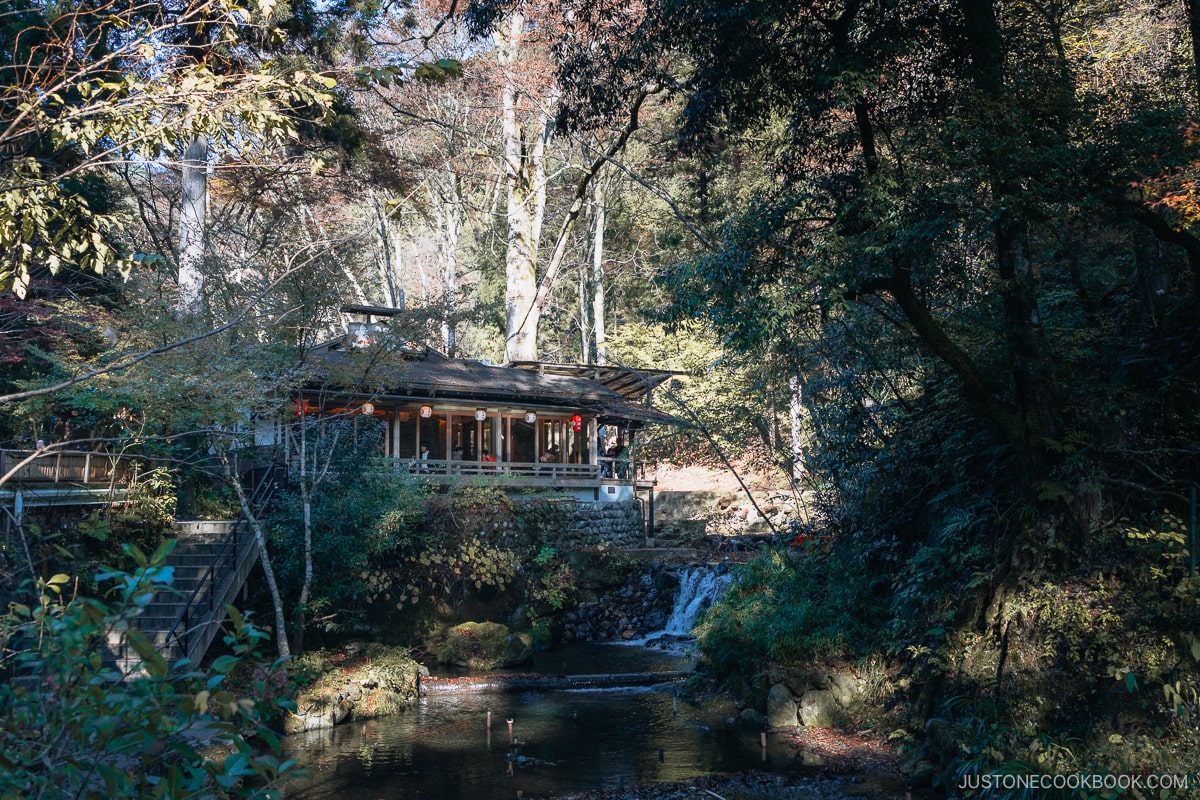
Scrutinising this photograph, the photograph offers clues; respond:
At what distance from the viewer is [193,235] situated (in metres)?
14.2

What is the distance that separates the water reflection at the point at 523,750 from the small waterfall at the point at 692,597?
15.7 feet

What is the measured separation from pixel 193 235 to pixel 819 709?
39.4ft

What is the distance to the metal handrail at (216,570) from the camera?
1079 centimetres

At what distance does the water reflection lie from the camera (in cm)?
884

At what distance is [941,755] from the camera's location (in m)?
8.15

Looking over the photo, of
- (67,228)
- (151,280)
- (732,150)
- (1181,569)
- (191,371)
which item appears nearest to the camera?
(67,228)

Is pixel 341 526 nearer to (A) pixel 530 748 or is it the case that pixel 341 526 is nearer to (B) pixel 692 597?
(A) pixel 530 748

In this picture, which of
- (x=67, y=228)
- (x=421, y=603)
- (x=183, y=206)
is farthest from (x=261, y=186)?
(x=67, y=228)

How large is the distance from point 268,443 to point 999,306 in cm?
1446

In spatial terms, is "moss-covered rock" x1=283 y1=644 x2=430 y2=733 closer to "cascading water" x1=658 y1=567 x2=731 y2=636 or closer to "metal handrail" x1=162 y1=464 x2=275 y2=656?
"metal handrail" x1=162 y1=464 x2=275 y2=656

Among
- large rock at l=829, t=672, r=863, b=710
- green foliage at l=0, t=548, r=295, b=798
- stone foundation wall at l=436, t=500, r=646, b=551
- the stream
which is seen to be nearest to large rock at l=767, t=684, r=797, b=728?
the stream

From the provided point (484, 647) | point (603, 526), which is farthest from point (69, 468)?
point (603, 526)

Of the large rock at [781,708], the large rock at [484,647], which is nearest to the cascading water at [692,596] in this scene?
the large rock at [484,647]

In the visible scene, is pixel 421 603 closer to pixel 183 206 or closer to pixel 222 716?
pixel 183 206
